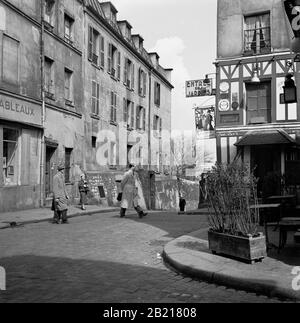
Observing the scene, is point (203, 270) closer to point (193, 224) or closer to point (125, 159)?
point (193, 224)

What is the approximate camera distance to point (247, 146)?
17.6 m

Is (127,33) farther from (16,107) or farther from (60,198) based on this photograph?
(60,198)

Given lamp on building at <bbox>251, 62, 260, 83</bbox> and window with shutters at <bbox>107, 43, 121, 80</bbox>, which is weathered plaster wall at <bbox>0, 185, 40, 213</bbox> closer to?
lamp on building at <bbox>251, 62, 260, 83</bbox>

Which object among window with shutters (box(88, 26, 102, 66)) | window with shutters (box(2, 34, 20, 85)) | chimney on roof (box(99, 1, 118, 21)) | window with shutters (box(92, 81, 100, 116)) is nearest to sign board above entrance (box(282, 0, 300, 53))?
window with shutters (box(2, 34, 20, 85))

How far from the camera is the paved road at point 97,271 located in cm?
475

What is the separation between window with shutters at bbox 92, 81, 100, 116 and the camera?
23266mm

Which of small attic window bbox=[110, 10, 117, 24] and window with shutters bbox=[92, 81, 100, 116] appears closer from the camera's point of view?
window with shutters bbox=[92, 81, 100, 116]

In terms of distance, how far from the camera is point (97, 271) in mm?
5988

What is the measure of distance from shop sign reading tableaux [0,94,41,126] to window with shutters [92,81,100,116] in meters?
5.93

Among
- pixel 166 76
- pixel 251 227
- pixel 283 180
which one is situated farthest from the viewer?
pixel 166 76

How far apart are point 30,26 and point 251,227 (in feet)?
46.2

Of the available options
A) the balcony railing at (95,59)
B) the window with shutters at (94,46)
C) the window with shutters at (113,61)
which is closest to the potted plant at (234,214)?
the window with shutters at (94,46)

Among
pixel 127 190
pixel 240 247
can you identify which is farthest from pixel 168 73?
pixel 240 247
